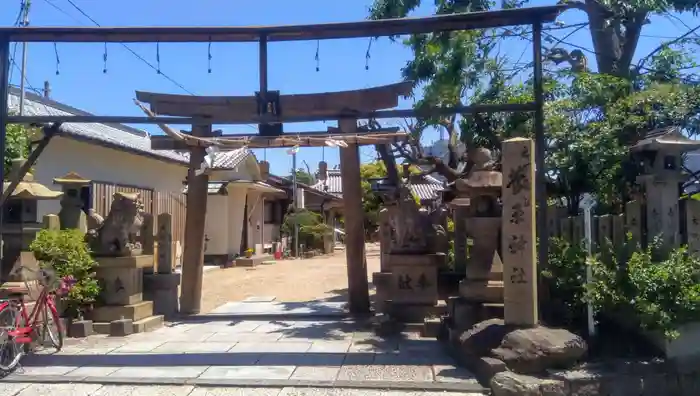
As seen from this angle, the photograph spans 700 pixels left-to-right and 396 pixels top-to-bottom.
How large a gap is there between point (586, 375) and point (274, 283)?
14.1 m

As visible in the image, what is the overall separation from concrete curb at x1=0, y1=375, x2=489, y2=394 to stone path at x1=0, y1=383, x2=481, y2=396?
7cm

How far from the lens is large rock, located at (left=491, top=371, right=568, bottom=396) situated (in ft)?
20.3

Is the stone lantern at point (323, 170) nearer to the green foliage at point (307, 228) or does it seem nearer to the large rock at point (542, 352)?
the green foliage at point (307, 228)

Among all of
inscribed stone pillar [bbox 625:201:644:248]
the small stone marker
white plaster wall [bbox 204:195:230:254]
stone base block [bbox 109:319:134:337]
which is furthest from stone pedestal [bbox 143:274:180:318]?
white plaster wall [bbox 204:195:230:254]

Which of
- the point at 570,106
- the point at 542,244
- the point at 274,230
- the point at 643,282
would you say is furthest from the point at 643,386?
the point at 274,230

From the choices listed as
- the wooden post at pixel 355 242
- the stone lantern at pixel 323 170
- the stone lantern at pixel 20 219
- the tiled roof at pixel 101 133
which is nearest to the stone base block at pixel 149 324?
the stone lantern at pixel 20 219

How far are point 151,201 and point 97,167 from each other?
3250mm

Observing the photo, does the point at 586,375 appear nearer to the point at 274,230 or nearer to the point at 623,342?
the point at 623,342

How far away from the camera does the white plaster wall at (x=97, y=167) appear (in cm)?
1538

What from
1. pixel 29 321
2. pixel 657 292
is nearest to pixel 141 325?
pixel 29 321

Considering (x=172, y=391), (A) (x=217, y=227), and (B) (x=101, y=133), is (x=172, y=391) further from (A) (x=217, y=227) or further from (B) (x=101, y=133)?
(A) (x=217, y=227)

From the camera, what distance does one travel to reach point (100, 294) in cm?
1020

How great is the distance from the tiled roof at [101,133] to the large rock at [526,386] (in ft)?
29.5

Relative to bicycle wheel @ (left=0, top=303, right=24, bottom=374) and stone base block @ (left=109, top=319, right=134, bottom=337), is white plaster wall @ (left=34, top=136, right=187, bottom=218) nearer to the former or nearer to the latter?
stone base block @ (left=109, top=319, right=134, bottom=337)
